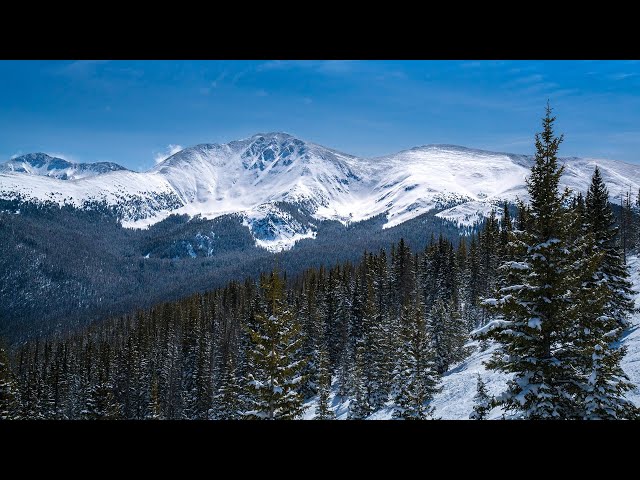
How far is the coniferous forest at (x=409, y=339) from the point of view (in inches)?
499

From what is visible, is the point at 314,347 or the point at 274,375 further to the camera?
the point at 314,347

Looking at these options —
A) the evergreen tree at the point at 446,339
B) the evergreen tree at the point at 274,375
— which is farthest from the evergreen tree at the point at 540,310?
the evergreen tree at the point at 446,339

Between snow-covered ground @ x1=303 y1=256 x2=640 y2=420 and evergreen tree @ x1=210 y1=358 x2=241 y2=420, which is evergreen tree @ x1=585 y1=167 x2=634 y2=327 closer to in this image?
snow-covered ground @ x1=303 y1=256 x2=640 y2=420

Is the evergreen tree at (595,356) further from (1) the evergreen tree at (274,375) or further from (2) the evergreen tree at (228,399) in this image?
(2) the evergreen tree at (228,399)

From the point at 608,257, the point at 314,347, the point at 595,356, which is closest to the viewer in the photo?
the point at 595,356

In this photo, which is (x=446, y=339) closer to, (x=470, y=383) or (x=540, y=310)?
(x=470, y=383)

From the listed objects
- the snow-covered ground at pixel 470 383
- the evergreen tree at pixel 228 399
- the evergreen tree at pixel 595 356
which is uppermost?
the evergreen tree at pixel 595 356

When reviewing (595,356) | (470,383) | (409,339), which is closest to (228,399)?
(409,339)

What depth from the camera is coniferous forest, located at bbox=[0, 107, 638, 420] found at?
12.7 metres

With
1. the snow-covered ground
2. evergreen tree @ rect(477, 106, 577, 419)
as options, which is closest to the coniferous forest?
evergreen tree @ rect(477, 106, 577, 419)

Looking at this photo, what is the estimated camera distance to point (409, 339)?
35781mm
